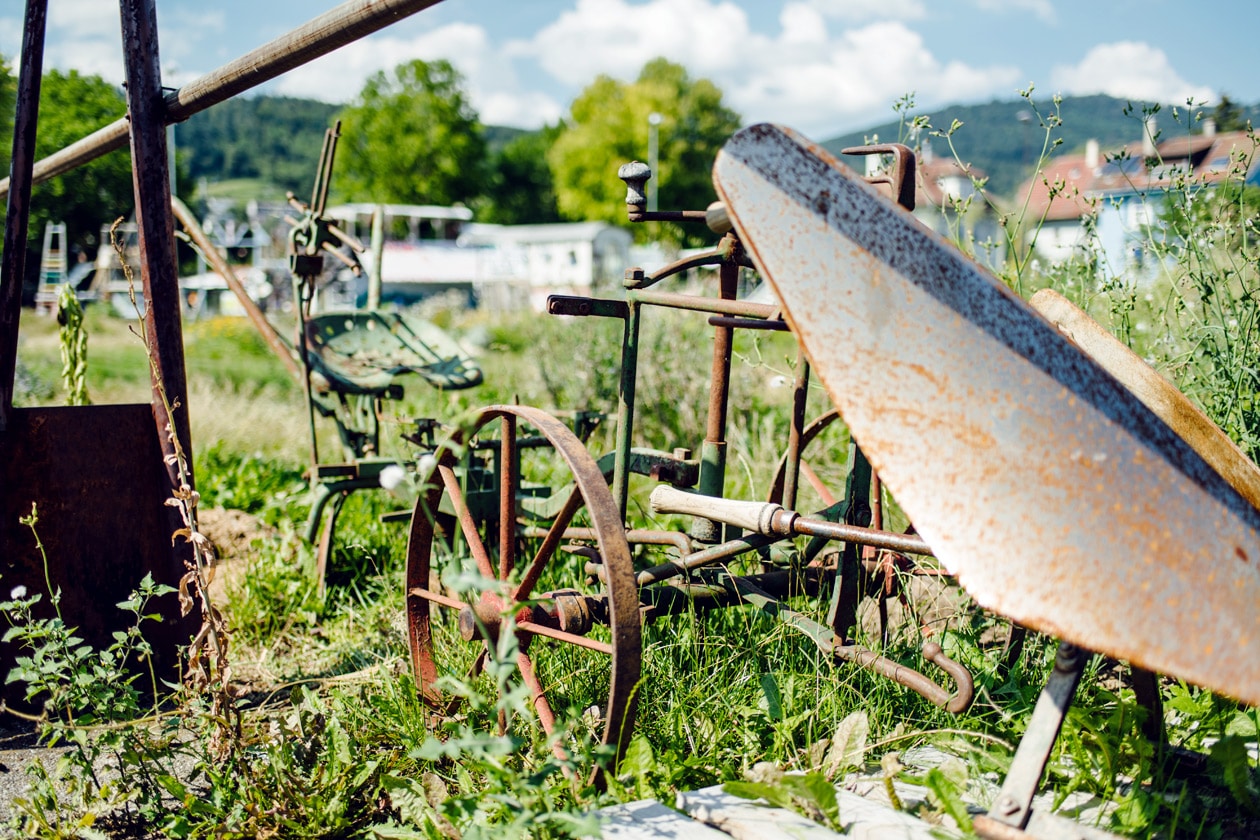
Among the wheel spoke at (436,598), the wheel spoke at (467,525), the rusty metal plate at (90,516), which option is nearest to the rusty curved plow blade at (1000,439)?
the wheel spoke at (467,525)

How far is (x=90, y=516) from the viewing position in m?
2.63

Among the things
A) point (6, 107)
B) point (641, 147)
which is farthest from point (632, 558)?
point (641, 147)

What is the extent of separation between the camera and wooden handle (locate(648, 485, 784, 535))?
2.05 metres

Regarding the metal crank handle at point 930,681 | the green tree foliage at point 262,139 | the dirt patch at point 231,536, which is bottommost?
the dirt patch at point 231,536

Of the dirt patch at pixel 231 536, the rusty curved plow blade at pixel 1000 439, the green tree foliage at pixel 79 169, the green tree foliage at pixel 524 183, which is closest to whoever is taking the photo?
the rusty curved plow blade at pixel 1000 439

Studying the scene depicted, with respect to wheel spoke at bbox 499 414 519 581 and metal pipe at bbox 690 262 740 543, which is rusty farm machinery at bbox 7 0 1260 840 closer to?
wheel spoke at bbox 499 414 519 581

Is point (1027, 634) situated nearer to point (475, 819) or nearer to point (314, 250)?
point (475, 819)

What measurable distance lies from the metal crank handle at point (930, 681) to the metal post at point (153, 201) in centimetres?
183

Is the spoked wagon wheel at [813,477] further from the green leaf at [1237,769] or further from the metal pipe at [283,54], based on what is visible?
the metal pipe at [283,54]

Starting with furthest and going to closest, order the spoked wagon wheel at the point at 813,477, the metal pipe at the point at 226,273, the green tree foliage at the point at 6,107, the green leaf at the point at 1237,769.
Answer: the green tree foliage at the point at 6,107
the metal pipe at the point at 226,273
the spoked wagon wheel at the point at 813,477
the green leaf at the point at 1237,769

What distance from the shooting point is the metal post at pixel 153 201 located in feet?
7.79

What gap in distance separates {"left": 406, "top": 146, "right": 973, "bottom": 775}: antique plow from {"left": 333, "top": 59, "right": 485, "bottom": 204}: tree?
2116 inches

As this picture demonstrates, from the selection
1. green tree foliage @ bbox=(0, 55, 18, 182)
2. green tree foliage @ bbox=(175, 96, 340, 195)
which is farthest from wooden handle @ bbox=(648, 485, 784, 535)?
green tree foliage @ bbox=(175, 96, 340, 195)

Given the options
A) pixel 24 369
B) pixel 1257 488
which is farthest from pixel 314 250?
pixel 24 369
